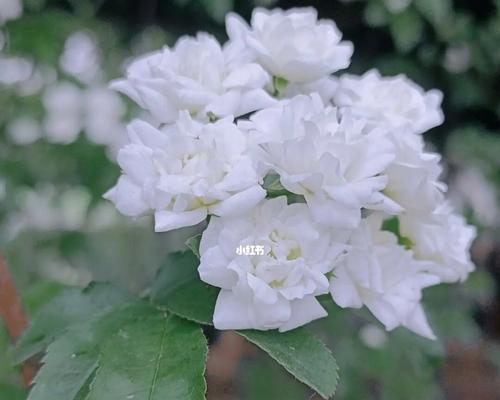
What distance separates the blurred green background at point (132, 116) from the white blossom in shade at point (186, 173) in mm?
726

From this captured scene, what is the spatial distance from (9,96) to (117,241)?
17.4 inches

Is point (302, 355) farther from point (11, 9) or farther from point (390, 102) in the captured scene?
point (11, 9)

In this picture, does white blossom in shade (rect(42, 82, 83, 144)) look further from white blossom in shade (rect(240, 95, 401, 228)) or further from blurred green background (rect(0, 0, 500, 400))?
white blossom in shade (rect(240, 95, 401, 228))

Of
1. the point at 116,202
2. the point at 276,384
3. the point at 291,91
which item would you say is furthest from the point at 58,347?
the point at 276,384

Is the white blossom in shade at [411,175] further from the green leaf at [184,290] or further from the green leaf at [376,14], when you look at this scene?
the green leaf at [376,14]

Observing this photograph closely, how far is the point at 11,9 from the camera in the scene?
1457mm

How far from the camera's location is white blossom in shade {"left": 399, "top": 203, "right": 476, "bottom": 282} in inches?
24.9

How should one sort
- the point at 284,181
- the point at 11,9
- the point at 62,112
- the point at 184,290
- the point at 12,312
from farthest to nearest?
the point at 62,112 < the point at 11,9 < the point at 12,312 < the point at 184,290 < the point at 284,181

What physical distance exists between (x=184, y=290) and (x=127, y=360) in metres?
0.11

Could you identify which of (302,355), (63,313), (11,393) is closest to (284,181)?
(302,355)

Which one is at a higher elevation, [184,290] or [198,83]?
[198,83]

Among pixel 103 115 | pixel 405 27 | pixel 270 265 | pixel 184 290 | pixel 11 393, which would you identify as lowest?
pixel 103 115

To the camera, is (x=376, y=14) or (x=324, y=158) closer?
(x=324, y=158)

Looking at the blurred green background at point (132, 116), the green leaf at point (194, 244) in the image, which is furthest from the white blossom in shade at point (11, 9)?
the green leaf at point (194, 244)
